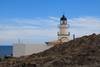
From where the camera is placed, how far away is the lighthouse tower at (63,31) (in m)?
61.0

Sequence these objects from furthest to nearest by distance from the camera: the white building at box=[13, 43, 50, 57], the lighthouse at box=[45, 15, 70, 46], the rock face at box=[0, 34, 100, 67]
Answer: the lighthouse at box=[45, 15, 70, 46]
the white building at box=[13, 43, 50, 57]
the rock face at box=[0, 34, 100, 67]

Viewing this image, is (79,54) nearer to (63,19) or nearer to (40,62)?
(40,62)

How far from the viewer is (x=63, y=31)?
61906mm

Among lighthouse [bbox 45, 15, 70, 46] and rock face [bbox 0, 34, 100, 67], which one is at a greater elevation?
lighthouse [bbox 45, 15, 70, 46]

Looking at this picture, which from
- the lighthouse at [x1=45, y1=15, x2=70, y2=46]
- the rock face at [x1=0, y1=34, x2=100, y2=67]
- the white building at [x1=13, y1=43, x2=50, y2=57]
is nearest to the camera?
the rock face at [x1=0, y1=34, x2=100, y2=67]

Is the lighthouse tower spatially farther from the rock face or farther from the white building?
the rock face

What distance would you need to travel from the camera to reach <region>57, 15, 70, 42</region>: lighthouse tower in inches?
2402

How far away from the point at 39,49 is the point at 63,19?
8.66 meters

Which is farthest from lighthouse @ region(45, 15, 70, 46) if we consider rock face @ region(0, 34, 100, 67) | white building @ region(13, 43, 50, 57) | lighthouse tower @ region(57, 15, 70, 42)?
rock face @ region(0, 34, 100, 67)

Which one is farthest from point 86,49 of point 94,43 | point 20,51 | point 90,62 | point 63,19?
point 63,19

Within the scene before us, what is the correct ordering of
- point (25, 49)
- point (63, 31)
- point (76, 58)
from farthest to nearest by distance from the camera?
point (63, 31)
point (25, 49)
point (76, 58)

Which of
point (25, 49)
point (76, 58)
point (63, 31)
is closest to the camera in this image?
point (76, 58)

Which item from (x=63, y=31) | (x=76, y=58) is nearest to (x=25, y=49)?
(x=63, y=31)

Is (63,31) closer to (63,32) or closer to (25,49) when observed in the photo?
(63,32)
